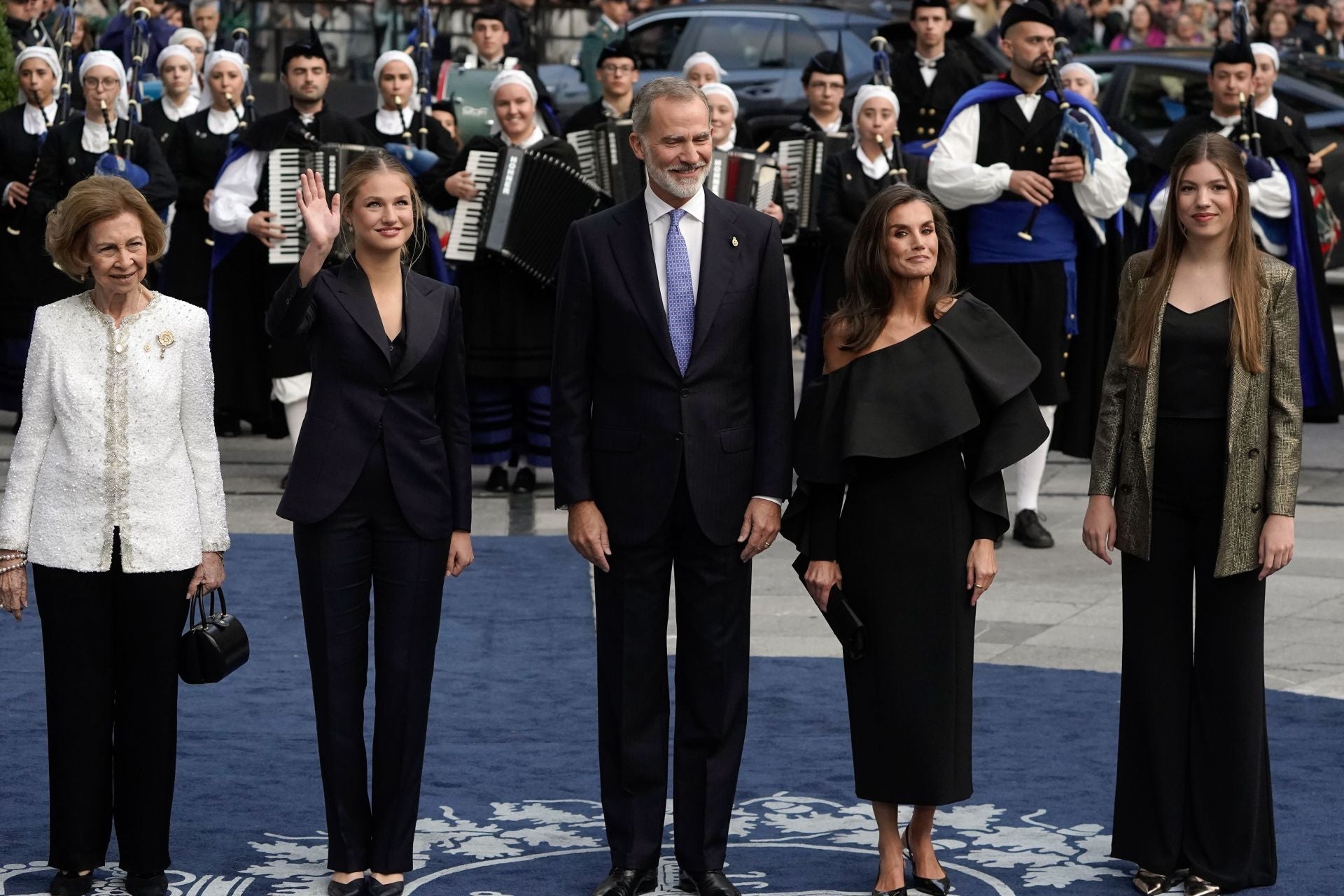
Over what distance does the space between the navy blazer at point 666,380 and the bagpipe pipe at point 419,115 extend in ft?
14.8

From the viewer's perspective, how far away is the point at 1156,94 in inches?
587

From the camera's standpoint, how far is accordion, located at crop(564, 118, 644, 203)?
10070mm

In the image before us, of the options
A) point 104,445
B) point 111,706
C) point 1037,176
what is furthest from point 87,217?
point 1037,176

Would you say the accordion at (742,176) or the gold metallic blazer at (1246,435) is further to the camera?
the accordion at (742,176)

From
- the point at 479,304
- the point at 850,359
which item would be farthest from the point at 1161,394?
the point at 479,304

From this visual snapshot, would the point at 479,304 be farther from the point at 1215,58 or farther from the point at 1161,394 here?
the point at 1161,394

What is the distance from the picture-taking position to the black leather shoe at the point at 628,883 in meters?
5.01

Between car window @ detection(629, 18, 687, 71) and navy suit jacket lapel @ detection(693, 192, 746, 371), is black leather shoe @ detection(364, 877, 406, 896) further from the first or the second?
car window @ detection(629, 18, 687, 71)

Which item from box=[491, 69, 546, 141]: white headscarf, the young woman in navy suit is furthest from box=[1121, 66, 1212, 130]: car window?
the young woman in navy suit

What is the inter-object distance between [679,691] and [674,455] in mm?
542

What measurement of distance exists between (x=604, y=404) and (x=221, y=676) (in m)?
1.02

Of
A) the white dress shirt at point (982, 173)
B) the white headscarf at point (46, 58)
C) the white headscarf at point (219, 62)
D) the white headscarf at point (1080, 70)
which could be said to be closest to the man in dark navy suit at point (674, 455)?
the white dress shirt at point (982, 173)

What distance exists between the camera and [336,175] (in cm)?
965

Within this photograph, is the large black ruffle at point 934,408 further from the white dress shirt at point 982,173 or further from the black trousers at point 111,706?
the white dress shirt at point 982,173
